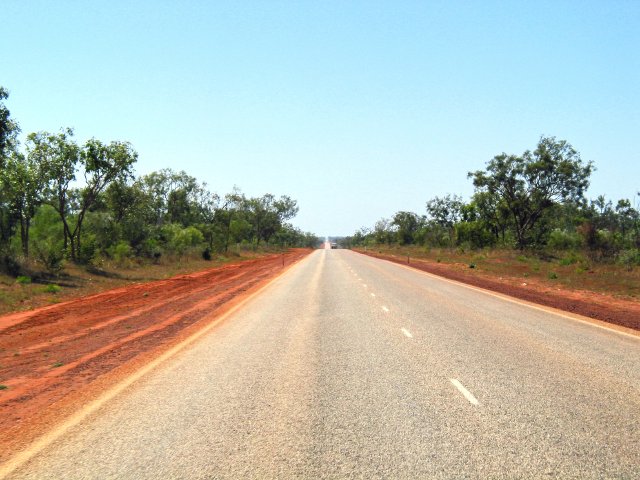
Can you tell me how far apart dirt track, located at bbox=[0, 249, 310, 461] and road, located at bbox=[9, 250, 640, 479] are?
74cm

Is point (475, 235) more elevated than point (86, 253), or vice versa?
point (475, 235)

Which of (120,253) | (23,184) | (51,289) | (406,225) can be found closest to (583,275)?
(51,289)

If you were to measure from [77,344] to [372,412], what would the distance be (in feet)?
26.0

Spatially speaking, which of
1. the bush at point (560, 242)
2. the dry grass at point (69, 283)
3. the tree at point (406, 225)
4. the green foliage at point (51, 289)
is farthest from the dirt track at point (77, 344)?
the tree at point (406, 225)

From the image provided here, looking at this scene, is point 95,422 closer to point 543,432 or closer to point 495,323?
point 543,432

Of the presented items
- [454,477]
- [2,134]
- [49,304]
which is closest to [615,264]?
[49,304]

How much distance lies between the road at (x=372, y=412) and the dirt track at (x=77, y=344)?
0.74 m

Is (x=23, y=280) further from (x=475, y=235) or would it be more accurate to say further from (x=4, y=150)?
(x=475, y=235)

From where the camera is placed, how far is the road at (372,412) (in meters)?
4.56

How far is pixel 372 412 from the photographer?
5.99 metres

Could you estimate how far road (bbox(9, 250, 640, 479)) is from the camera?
4.56 metres

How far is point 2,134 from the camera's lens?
29875 millimetres

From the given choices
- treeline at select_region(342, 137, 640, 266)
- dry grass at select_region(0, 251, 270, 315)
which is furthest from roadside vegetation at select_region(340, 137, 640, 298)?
dry grass at select_region(0, 251, 270, 315)

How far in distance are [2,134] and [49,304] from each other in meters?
16.2
